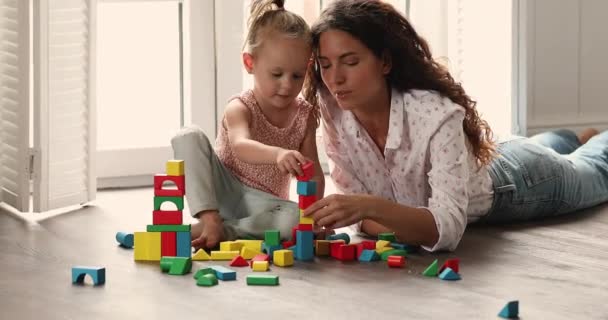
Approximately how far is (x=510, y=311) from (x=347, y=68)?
72 centimetres

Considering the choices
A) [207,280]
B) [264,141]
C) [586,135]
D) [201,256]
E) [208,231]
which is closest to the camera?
[207,280]

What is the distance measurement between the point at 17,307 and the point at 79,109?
3.49 ft

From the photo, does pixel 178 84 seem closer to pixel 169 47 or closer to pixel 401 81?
pixel 169 47

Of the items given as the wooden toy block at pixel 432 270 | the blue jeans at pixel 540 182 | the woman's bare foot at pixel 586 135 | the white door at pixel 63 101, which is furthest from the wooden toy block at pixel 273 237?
the woman's bare foot at pixel 586 135

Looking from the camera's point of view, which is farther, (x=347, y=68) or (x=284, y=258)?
(x=347, y=68)

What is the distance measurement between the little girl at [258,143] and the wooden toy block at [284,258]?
18cm

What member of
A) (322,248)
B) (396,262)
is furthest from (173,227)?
(396,262)

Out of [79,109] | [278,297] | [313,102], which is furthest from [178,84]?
[278,297]

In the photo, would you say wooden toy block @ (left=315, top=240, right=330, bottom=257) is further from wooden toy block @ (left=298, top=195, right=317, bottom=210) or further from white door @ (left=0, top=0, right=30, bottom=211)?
white door @ (left=0, top=0, right=30, bottom=211)

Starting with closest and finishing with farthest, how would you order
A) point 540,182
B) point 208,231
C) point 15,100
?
point 208,231 < point 540,182 < point 15,100

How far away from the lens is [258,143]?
89.4 inches

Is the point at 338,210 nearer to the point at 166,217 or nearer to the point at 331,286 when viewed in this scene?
the point at 331,286

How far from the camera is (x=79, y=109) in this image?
9.41 feet

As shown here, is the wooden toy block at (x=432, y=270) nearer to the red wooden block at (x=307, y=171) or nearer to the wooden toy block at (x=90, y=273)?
the red wooden block at (x=307, y=171)
